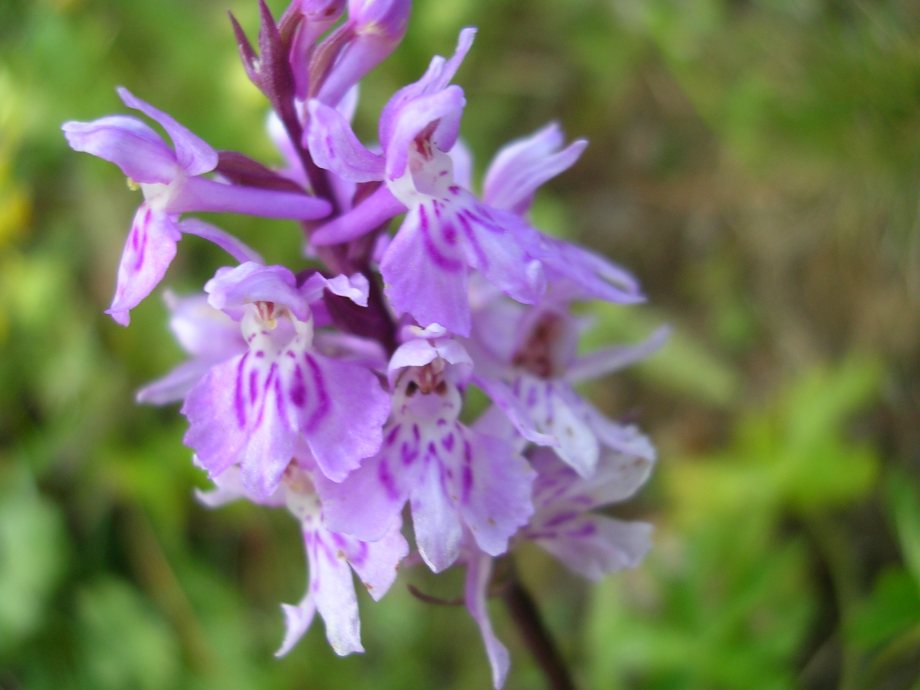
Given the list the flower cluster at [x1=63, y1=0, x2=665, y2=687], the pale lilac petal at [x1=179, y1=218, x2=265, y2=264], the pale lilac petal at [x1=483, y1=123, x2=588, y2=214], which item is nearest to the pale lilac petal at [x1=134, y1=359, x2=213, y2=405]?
the flower cluster at [x1=63, y1=0, x2=665, y2=687]

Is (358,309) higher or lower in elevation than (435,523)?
higher

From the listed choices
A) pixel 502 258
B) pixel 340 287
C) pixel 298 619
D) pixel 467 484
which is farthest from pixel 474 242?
pixel 298 619

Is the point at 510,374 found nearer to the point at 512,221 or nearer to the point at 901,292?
the point at 512,221

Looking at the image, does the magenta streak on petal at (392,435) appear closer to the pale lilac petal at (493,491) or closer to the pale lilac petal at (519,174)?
the pale lilac petal at (493,491)

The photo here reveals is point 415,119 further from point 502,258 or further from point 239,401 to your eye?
point 239,401

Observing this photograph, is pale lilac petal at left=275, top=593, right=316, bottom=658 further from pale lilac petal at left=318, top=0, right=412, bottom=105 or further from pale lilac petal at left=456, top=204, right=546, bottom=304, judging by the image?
pale lilac petal at left=318, top=0, right=412, bottom=105
